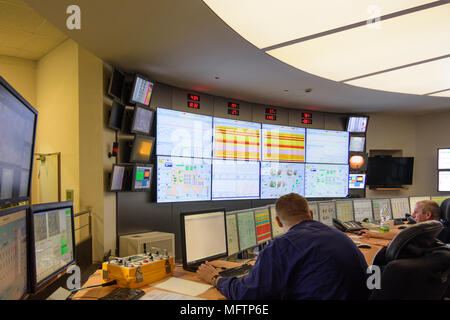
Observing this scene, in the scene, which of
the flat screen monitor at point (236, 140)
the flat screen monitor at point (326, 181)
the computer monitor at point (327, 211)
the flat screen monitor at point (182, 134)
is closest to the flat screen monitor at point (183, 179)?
the flat screen monitor at point (182, 134)

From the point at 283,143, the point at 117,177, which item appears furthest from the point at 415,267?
the point at 283,143

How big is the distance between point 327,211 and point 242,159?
2000 millimetres

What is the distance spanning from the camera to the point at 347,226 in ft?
12.4

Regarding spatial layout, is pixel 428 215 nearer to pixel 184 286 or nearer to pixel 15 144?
pixel 184 286

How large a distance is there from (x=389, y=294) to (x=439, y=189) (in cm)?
640

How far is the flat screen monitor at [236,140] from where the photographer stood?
521cm

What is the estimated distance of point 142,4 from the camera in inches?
98.9

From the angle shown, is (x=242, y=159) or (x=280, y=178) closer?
(x=242, y=159)

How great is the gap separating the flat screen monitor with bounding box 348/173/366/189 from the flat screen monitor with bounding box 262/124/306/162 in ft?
4.25

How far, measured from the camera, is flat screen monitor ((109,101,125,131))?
3807 millimetres

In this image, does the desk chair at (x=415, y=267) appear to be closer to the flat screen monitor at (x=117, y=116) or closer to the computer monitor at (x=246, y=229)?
the computer monitor at (x=246, y=229)

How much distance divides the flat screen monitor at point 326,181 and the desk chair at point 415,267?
4.62 meters
